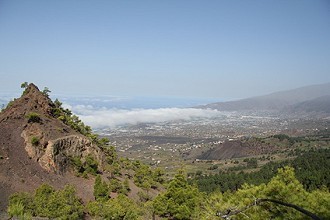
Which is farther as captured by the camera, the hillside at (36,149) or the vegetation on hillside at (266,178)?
the vegetation on hillside at (266,178)

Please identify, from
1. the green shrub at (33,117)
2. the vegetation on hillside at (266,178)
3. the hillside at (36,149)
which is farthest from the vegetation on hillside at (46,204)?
the vegetation on hillside at (266,178)

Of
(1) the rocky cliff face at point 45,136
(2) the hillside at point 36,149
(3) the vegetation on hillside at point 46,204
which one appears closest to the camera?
(3) the vegetation on hillside at point 46,204

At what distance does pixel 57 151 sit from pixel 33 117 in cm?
523

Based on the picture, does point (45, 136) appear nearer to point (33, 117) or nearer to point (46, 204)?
point (33, 117)

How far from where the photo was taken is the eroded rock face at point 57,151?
1267 inches

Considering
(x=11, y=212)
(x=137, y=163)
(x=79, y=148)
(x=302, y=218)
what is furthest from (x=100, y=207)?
(x=137, y=163)

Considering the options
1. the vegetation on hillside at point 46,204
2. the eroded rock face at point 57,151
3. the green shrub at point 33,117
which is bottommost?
the vegetation on hillside at point 46,204

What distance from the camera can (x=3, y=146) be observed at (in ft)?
104

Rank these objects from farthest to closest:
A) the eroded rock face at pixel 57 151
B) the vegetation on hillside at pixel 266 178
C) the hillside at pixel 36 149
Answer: the vegetation on hillside at pixel 266 178
the eroded rock face at pixel 57 151
the hillside at pixel 36 149

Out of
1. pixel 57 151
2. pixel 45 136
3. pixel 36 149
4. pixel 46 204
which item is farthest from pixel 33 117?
pixel 46 204

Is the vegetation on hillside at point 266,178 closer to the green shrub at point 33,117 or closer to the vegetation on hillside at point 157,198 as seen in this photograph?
the vegetation on hillside at point 157,198

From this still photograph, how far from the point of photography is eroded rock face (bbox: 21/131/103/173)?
32188mm

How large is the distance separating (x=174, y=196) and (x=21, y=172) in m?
15.6

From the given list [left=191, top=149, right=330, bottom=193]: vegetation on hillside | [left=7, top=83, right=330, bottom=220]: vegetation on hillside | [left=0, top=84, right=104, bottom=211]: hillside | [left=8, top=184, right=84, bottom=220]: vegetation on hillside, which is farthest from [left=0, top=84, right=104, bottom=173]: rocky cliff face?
[left=191, top=149, right=330, bottom=193]: vegetation on hillside
